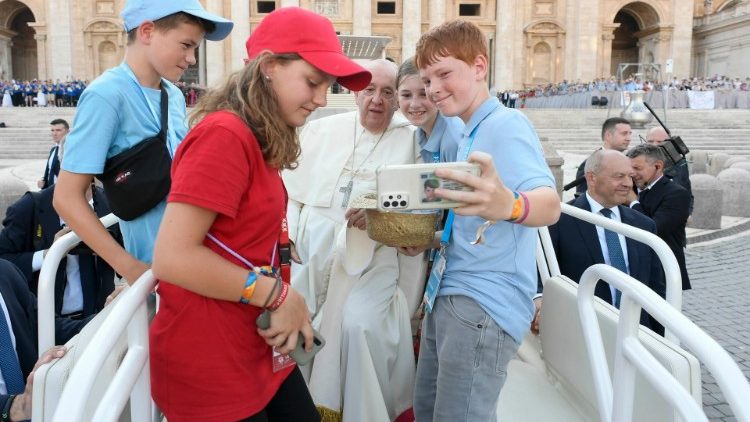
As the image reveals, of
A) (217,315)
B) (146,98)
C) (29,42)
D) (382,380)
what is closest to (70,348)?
(217,315)

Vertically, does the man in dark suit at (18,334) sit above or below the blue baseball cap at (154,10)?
below

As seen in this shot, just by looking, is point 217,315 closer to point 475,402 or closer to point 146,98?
point 475,402

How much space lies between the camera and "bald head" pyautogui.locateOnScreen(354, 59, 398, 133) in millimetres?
3467

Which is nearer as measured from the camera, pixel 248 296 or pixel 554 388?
pixel 248 296

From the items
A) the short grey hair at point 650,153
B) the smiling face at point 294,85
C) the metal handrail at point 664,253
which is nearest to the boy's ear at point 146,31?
the smiling face at point 294,85

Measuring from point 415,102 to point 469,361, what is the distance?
162cm

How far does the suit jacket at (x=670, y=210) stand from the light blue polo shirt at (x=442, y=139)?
275 centimetres

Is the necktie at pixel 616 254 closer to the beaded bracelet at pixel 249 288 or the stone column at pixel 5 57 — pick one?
the beaded bracelet at pixel 249 288

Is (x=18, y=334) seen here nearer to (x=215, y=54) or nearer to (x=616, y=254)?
(x=616, y=254)

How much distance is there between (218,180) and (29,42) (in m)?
51.6

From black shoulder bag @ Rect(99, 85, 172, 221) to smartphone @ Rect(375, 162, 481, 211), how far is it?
39.8 inches

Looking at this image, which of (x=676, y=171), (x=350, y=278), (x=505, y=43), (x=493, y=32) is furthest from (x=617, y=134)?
(x=493, y=32)

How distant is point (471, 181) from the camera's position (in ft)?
5.04

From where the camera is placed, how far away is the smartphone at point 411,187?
1568 millimetres
